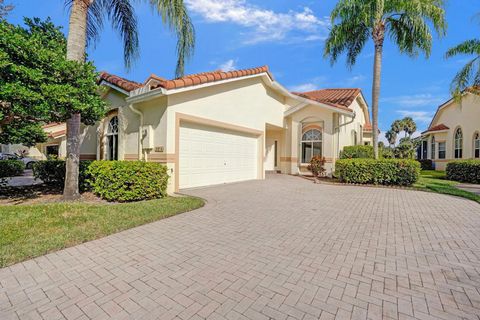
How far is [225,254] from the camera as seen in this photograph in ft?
13.3

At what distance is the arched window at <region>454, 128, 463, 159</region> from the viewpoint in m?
22.0

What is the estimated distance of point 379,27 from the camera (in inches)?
556

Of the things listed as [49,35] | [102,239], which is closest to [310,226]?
[102,239]

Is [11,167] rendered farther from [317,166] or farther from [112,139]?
[317,166]

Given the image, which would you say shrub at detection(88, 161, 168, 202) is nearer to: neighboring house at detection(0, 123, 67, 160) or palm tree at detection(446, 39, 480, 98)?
neighboring house at detection(0, 123, 67, 160)

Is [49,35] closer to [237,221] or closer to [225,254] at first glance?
[237,221]

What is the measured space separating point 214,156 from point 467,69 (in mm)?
16227

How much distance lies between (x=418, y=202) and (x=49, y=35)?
45.6ft

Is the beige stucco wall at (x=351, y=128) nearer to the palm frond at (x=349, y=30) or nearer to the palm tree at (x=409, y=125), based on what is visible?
the palm frond at (x=349, y=30)

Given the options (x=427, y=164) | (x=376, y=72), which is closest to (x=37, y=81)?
(x=376, y=72)

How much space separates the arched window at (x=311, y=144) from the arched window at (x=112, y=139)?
38.4 feet

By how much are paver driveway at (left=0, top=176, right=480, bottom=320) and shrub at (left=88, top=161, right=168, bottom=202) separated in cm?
254

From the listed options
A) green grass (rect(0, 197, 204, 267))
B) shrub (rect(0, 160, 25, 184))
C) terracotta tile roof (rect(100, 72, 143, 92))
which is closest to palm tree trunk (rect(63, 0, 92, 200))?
green grass (rect(0, 197, 204, 267))

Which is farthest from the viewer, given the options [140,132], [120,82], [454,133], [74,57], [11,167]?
[454,133]
